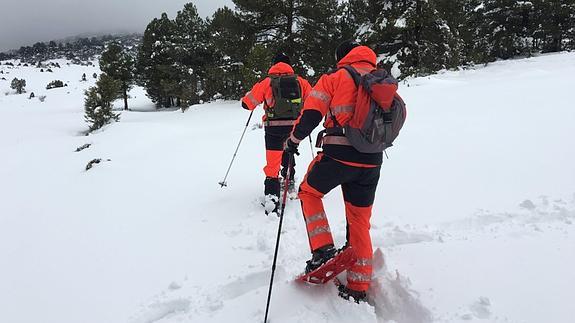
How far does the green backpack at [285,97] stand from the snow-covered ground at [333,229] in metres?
1.42

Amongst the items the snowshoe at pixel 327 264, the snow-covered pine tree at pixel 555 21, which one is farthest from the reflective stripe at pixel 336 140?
the snow-covered pine tree at pixel 555 21

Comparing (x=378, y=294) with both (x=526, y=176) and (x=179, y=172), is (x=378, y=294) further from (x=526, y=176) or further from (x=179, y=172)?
(x=179, y=172)

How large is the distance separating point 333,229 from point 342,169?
1.73 meters

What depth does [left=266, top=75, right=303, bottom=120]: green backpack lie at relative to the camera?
5.23 m

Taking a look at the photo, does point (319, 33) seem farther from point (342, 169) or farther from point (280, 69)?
point (342, 169)

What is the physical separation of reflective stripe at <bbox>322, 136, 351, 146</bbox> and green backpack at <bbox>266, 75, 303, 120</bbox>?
6.97 ft

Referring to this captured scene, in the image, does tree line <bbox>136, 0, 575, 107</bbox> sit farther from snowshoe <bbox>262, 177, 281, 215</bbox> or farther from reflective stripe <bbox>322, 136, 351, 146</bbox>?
reflective stripe <bbox>322, 136, 351, 146</bbox>

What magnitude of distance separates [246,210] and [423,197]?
103 inches

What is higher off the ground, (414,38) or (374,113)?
(414,38)

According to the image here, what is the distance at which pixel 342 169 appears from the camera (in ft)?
10.5

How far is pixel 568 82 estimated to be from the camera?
367 inches

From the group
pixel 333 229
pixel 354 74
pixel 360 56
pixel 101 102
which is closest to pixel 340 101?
pixel 354 74

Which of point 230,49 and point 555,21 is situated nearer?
point 230,49

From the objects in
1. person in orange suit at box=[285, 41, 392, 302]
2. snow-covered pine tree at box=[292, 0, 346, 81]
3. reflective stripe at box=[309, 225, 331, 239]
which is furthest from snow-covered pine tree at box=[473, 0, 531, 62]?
reflective stripe at box=[309, 225, 331, 239]
